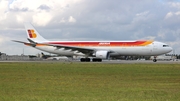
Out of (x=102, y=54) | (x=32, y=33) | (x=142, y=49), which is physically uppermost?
(x=32, y=33)

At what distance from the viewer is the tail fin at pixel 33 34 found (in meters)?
68.3

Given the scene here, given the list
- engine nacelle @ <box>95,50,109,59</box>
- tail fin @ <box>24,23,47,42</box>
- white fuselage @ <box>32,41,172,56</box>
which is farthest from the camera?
tail fin @ <box>24,23,47,42</box>

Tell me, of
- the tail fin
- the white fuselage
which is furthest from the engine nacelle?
the tail fin

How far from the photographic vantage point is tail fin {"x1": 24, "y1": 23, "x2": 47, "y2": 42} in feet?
224

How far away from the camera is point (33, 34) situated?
68.7m

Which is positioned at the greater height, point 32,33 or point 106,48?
point 32,33

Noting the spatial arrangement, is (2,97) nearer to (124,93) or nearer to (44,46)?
(124,93)

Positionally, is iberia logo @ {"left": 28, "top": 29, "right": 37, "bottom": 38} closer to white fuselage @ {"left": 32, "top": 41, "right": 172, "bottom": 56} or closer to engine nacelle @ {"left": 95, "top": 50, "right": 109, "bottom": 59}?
white fuselage @ {"left": 32, "top": 41, "right": 172, "bottom": 56}

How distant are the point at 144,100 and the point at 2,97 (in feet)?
17.4

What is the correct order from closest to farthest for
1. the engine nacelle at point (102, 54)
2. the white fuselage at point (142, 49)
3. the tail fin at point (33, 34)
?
the white fuselage at point (142, 49)
the engine nacelle at point (102, 54)
the tail fin at point (33, 34)

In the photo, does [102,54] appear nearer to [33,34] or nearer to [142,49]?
[142,49]

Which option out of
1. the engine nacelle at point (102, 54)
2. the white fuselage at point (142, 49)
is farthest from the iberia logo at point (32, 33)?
the engine nacelle at point (102, 54)

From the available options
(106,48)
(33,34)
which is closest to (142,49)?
(106,48)

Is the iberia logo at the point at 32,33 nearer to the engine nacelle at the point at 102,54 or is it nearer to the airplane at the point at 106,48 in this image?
the airplane at the point at 106,48
